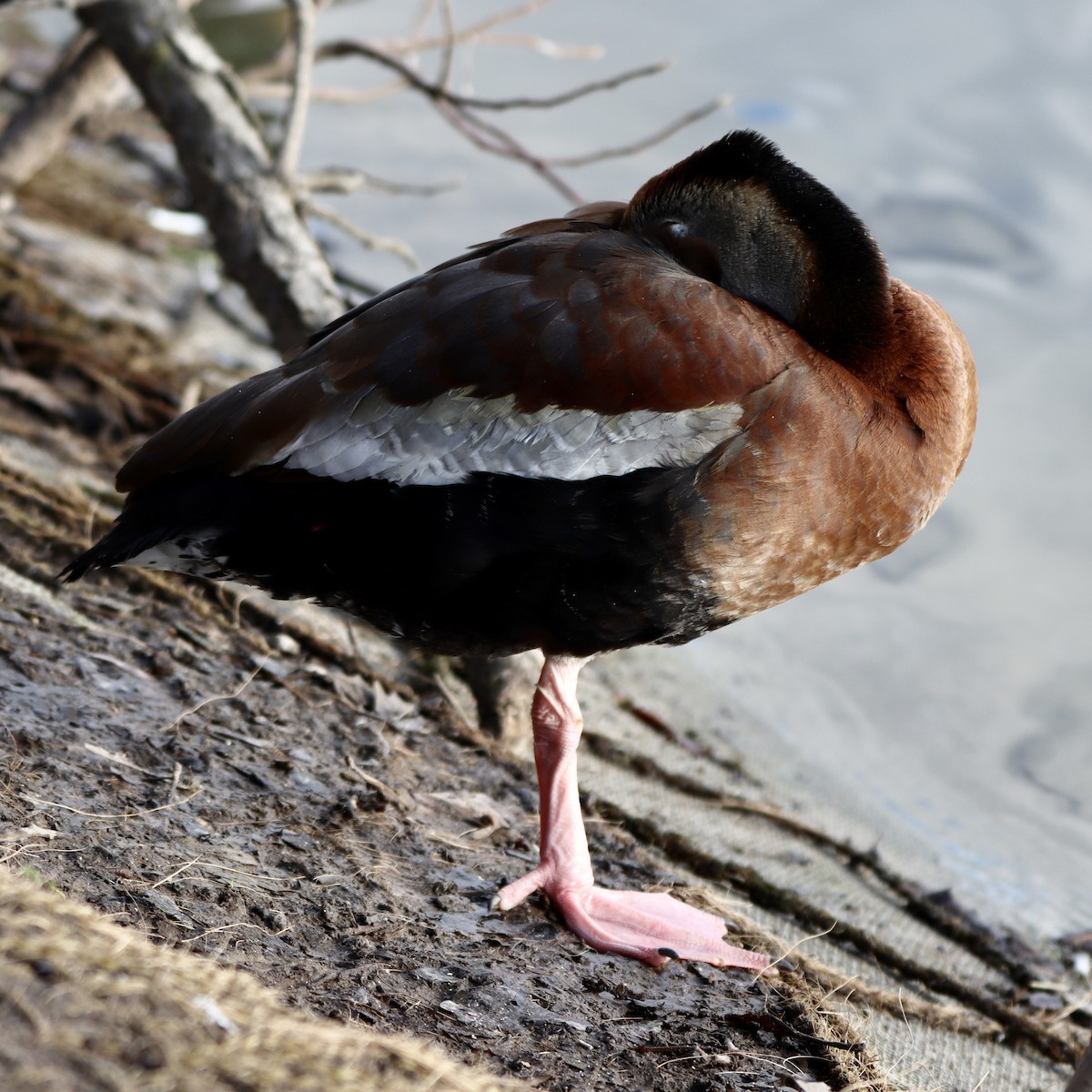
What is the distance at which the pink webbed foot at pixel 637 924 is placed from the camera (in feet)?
7.27

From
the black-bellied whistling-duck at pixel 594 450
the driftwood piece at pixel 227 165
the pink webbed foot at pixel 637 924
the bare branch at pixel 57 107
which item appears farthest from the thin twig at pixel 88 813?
the bare branch at pixel 57 107

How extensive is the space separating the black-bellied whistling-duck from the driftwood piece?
1.22 metres

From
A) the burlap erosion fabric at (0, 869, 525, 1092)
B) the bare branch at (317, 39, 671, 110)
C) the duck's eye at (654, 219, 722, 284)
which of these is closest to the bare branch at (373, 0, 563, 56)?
the bare branch at (317, 39, 671, 110)

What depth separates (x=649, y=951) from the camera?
2.21 meters

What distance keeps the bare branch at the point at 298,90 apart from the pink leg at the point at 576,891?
6.58 feet

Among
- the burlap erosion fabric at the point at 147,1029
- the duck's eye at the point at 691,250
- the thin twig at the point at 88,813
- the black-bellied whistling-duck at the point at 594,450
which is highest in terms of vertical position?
the duck's eye at the point at 691,250

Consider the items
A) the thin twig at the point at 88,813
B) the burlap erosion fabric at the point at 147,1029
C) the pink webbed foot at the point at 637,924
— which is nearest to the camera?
the burlap erosion fabric at the point at 147,1029

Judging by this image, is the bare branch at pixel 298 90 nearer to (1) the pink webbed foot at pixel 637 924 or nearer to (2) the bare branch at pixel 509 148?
(2) the bare branch at pixel 509 148

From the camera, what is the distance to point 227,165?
3705 millimetres

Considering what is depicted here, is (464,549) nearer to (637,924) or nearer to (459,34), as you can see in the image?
(637,924)

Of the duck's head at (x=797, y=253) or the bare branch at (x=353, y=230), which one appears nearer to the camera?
the duck's head at (x=797, y=253)

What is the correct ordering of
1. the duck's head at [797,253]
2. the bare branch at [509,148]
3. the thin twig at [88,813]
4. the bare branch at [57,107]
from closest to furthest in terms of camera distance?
the thin twig at [88,813], the duck's head at [797,253], the bare branch at [509,148], the bare branch at [57,107]

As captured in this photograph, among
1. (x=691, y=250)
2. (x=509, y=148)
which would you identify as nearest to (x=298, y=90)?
(x=509, y=148)

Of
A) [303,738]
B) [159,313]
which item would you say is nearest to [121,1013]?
[303,738]
